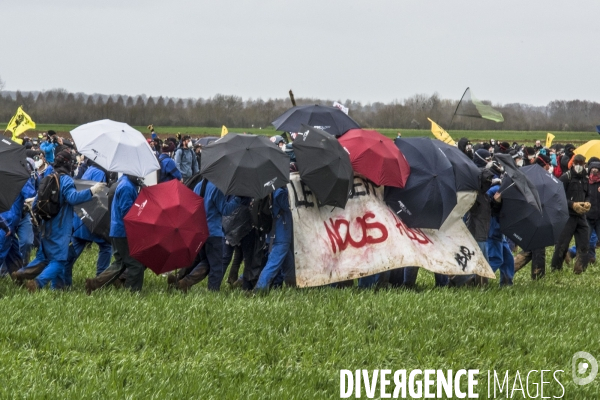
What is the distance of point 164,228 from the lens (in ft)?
33.3

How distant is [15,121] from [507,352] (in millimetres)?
18012

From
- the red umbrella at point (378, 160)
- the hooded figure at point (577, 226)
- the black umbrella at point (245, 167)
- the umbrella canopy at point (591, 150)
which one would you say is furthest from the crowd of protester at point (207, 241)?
the umbrella canopy at point (591, 150)

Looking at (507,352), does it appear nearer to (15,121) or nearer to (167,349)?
(167,349)

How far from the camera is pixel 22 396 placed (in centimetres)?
647

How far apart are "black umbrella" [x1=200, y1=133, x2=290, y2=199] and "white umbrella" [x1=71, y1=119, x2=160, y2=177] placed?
72 centimetres

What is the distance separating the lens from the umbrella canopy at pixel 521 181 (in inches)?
469

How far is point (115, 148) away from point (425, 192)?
3.97m

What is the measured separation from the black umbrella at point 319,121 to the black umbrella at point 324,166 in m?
1.65

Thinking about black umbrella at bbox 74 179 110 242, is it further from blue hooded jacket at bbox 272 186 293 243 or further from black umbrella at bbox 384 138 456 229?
black umbrella at bbox 384 138 456 229

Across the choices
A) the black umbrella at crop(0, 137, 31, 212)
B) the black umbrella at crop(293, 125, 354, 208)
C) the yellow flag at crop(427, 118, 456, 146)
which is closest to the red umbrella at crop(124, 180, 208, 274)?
the black umbrella at crop(0, 137, 31, 212)

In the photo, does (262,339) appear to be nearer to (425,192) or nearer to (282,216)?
(282,216)

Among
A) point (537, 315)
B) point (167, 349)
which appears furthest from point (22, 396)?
point (537, 315)

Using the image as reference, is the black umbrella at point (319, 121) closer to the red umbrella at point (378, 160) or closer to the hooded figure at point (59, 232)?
the red umbrella at point (378, 160)

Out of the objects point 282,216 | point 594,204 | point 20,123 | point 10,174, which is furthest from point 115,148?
point 20,123
